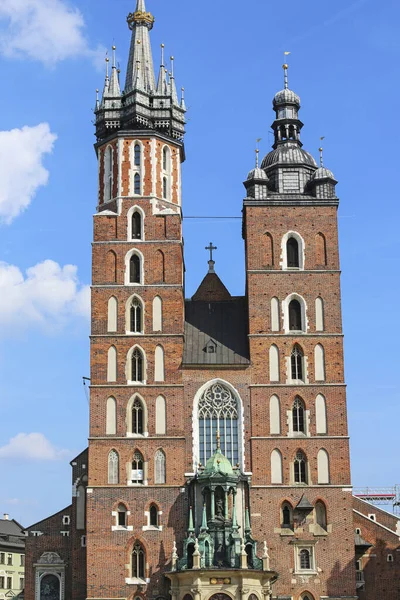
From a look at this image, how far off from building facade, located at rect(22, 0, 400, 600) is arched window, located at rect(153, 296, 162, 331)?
78mm

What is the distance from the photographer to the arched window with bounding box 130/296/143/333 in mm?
53500

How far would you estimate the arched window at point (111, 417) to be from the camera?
51688 millimetres

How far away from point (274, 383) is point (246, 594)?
35.8 ft

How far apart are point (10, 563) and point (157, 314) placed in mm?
39603

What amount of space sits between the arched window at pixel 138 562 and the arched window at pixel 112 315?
430 inches

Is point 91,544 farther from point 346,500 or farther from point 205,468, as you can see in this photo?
point 346,500

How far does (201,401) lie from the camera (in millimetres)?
52656

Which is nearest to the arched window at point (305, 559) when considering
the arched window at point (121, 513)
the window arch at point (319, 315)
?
the arched window at point (121, 513)

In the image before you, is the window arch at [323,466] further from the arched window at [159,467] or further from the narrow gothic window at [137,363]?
the narrow gothic window at [137,363]

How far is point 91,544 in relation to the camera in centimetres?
5006

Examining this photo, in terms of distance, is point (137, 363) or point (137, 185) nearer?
point (137, 363)

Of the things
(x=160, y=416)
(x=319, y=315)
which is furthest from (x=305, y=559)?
(x=319, y=315)

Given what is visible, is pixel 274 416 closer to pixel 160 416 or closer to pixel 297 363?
pixel 297 363

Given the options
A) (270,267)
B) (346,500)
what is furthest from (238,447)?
(270,267)
